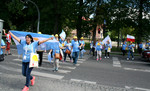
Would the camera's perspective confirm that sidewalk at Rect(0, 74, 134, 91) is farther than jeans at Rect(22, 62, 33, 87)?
Yes

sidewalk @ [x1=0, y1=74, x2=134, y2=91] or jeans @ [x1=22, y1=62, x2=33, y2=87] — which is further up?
jeans @ [x1=22, y1=62, x2=33, y2=87]

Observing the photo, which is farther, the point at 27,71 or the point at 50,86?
the point at 50,86

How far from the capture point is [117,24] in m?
20.7

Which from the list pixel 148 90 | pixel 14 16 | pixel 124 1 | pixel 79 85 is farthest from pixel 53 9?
pixel 14 16

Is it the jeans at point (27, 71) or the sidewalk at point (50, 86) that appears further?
the sidewalk at point (50, 86)

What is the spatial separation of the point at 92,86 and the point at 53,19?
253cm

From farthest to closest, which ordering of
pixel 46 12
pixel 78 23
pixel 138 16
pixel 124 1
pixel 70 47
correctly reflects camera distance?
pixel 78 23, pixel 138 16, pixel 124 1, pixel 70 47, pixel 46 12

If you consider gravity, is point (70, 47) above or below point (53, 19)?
below

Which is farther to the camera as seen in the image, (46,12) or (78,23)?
(78,23)

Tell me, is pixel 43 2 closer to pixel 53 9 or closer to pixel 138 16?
pixel 53 9

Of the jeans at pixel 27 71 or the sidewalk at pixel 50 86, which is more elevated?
the jeans at pixel 27 71

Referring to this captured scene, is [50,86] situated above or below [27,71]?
below

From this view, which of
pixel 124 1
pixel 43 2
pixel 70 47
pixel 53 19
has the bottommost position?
pixel 70 47

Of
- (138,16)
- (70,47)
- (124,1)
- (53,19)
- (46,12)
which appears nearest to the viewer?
(46,12)
